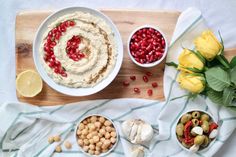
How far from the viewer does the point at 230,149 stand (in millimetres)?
1731

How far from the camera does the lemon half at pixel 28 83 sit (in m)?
1.66

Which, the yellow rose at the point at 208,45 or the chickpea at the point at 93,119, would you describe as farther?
the chickpea at the point at 93,119

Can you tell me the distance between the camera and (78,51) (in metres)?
1.66

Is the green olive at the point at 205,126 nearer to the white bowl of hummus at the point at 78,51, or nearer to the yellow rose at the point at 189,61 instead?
the yellow rose at the point at 189,61

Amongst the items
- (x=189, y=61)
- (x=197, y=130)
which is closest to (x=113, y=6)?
(x=189, y=61)

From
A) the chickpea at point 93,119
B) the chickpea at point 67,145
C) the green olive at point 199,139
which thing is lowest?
the chickpea at point 67,145

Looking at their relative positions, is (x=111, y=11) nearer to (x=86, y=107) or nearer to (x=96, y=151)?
(x=86, y=107)

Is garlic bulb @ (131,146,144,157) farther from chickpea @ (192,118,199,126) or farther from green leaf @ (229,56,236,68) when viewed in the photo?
green leaf @ (229,56,236,68)

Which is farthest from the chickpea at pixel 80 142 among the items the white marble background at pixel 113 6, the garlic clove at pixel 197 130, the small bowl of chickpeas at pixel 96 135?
the garlic clove at pixel 197 130

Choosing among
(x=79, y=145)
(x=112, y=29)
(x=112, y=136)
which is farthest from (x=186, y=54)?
(x=79, y=145)

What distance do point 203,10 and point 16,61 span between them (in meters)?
0.77

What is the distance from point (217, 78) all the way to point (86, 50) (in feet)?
1.63

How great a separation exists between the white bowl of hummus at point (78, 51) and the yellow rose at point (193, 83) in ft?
0.82

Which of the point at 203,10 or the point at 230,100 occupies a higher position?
the point at 203,10
